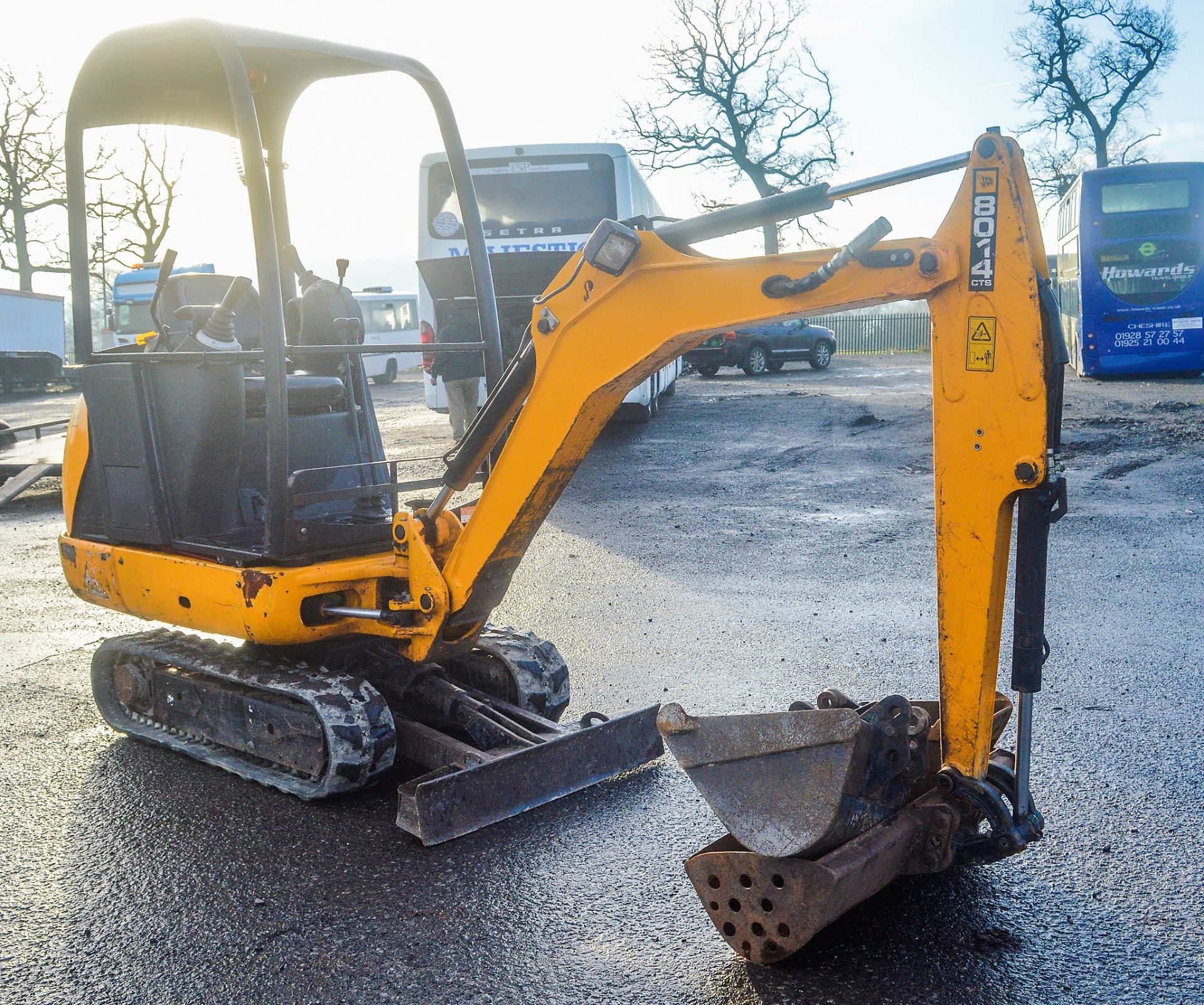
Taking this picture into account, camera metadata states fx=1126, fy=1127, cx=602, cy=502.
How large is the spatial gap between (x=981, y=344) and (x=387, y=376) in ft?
107

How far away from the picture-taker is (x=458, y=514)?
452 centimetres

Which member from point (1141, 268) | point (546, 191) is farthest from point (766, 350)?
point (546, 191)

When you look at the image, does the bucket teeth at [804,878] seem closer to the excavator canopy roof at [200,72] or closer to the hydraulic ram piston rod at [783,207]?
the hydraulic ram piston rod at [783,207]

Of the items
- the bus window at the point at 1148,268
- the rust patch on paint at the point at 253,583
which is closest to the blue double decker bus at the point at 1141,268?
the bus window at the point at 1148,268

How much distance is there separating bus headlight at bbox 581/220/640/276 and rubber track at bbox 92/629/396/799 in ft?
6.27

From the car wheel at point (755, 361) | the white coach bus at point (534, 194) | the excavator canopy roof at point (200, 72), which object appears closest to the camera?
the excavator canopy roof at point (200, 72)

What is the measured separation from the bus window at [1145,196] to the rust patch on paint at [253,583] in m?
19.5

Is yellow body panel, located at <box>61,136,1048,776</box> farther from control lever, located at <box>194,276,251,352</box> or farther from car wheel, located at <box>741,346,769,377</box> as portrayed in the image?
car wheel, located at <box>741,346,769,377</box>

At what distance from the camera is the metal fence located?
4353cm

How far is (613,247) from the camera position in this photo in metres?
3.55

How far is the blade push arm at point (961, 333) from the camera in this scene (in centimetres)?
295

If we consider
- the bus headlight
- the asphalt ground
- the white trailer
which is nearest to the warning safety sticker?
the bus headlight

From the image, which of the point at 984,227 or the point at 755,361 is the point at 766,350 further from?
the point at 984,227

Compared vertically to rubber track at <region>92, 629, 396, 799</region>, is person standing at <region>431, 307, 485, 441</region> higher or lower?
higher
